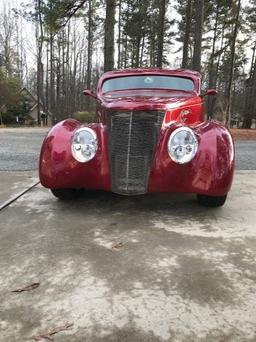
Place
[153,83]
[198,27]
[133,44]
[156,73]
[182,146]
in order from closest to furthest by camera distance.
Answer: [182,146], [153,83], [156,73], [198,27], [133,44]

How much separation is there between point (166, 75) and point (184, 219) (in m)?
2.56

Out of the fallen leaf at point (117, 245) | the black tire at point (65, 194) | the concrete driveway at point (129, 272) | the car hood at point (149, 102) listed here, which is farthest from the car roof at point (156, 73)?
the fallen leaf at point (117, 245)

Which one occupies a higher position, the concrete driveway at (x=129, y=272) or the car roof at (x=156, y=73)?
the car roof at (x=156, y=73)

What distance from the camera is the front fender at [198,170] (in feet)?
12.4

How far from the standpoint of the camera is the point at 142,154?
388cm

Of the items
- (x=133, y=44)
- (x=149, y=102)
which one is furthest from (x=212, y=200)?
(x=133, y=44)

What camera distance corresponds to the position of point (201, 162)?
3.78 metres

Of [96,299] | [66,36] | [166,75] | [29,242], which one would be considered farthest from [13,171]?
[66,36]

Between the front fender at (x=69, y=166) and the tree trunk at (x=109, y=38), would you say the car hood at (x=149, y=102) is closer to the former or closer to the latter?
the front fender at (x=69, y=166)

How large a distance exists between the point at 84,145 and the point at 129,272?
5.67ft

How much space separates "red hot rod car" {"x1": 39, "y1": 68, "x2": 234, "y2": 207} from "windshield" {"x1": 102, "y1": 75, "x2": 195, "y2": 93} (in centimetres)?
129

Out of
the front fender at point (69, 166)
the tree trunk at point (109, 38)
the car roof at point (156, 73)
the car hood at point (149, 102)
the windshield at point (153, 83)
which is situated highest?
the tree trunk at point (109, 38)

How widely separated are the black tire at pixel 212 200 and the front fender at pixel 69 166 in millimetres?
1009

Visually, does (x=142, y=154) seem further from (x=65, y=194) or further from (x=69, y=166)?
(x=65, y=194)
